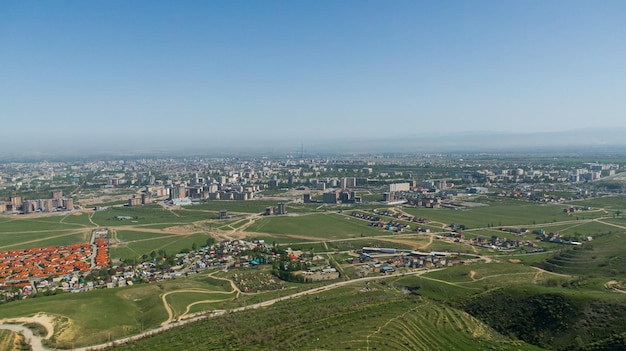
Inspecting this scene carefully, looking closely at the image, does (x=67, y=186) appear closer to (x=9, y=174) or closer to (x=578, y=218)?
(x=9, y=174)

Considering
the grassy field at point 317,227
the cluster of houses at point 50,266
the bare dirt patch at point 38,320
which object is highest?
the bare dirt patch at point 38,320

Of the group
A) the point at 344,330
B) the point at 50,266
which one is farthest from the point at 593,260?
the point at 50,266

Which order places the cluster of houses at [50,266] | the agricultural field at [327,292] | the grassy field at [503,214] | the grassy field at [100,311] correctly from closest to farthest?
the agricultural field at [327,292], the grassy field at [100,311], the cluster of houses at [50,266], the grassy field at [503,214]

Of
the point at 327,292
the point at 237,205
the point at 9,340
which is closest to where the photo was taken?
the point at 9,340

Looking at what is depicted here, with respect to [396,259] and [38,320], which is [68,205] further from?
[396,259]

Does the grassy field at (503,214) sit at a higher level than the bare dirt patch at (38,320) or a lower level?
lower

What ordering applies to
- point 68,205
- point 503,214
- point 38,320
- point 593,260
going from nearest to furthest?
point 38,320
point 593,260
point 503,214
point 68,205

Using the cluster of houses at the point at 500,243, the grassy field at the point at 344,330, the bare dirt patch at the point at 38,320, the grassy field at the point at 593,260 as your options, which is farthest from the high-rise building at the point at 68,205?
the grassy field at the point at 593,260

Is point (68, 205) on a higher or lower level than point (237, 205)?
higher

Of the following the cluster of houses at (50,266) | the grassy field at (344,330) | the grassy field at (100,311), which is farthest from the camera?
the cluster of houses at (50,266)

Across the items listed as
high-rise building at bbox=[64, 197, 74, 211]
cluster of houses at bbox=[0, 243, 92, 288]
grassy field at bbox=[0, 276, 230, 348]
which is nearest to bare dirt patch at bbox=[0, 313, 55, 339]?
grassy field at bbox=[0, 276, 230, 348]

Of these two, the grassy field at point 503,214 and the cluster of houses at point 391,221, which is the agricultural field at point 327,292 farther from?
the cluster of houses at point 391,221

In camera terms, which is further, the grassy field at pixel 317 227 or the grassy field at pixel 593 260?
the grassy field at pixel 317 227
